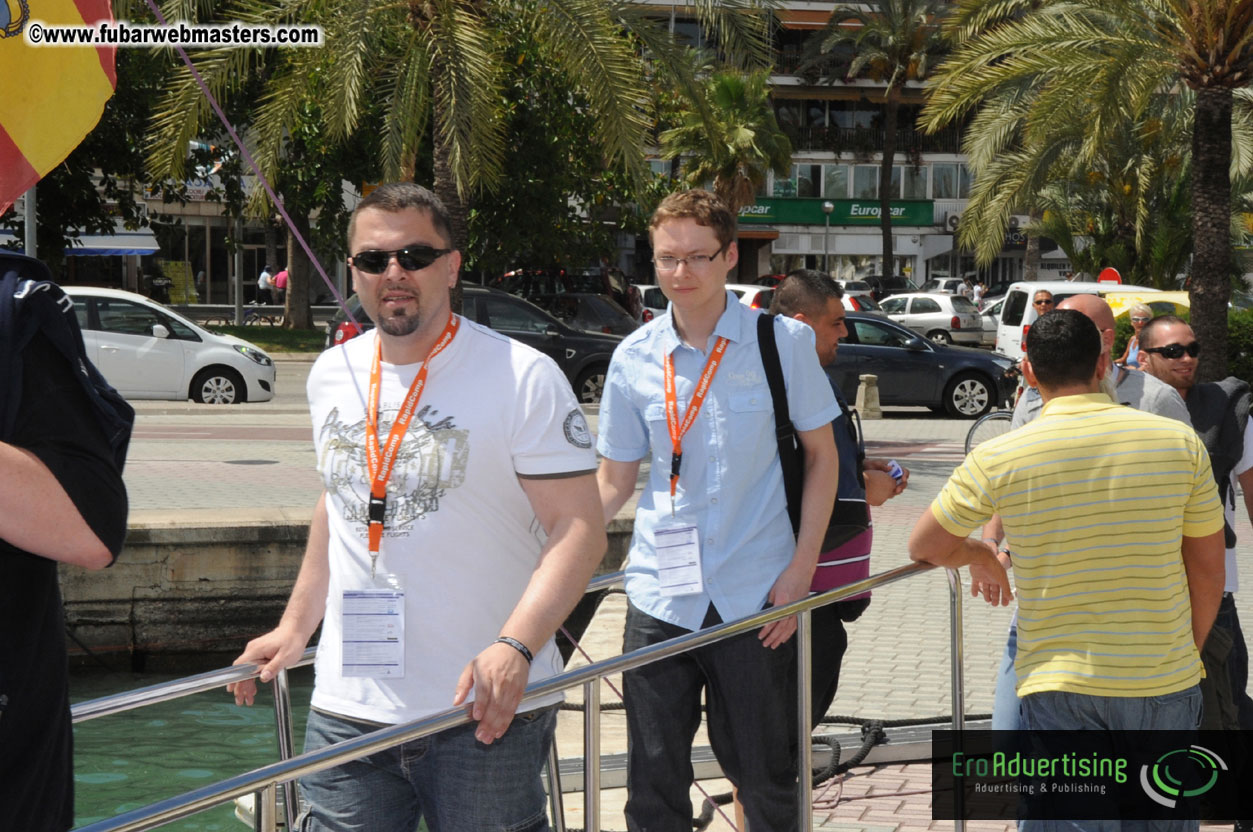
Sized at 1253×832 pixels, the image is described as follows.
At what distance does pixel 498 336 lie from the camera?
Result: 10.2ft

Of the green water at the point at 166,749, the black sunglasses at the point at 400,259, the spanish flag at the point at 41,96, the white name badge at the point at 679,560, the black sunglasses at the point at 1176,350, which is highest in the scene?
the spanish flag at the point at 41,96

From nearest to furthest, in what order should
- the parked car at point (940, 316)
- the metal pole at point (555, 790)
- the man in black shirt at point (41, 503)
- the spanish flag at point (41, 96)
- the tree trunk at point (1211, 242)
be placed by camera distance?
the man in black shirt at point (41, 503) < the metal pole at point (555, 790) < the spanish flag at point (41, 96) < the tree trunk at point (1211, 242) < the parked car at point (940, 316)

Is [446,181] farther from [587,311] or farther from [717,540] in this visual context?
[717,540]

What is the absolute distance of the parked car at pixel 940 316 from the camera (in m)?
38.1

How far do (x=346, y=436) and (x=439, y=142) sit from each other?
10395 mm

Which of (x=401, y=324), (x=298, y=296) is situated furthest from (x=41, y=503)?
(x=298, y=296)

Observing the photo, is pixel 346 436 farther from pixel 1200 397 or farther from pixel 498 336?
pixel 1200 397

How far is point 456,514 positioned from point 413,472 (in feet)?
0.40

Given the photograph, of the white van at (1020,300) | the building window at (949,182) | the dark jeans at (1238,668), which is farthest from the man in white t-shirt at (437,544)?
the building window at (949,182)

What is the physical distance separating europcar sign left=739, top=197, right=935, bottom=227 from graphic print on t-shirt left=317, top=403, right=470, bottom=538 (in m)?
59.7

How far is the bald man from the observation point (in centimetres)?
389

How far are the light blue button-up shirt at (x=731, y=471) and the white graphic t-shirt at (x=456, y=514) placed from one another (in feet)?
3.00

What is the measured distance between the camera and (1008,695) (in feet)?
12.6

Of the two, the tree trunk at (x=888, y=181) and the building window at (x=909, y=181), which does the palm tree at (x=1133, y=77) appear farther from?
the building window at (x=909, y=181)
